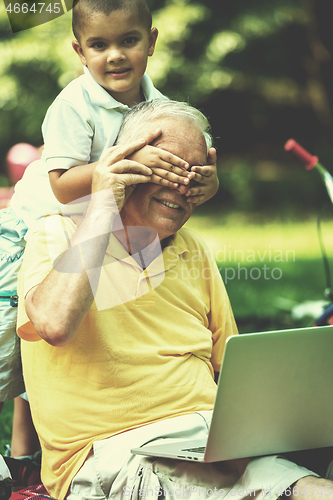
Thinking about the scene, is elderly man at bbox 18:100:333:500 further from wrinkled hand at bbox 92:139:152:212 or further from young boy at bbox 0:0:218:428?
young boy at bbox 0:0:218:428

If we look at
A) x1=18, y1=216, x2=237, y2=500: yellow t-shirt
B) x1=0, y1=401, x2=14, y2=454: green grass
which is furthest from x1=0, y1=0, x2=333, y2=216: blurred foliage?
x1=18, y1=216, x2=237, y2=500: yellow t-shirt

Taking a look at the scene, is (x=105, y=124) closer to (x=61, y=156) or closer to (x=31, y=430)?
(x=61, y=156)

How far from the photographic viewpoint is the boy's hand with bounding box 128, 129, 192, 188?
1.20 metres

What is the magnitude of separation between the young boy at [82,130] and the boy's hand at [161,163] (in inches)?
3.3

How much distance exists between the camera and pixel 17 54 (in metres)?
4.65

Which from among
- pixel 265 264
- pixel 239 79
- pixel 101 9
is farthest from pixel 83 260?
pixel 239 79

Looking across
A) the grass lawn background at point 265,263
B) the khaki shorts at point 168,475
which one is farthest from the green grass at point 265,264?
the khaki shorts at point 168,475

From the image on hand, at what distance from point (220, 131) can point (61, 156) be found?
14.9ft

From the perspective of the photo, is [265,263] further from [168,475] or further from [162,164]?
[168,475]

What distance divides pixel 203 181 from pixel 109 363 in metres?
0.52

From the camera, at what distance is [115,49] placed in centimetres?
140

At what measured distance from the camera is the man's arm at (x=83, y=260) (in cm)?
104

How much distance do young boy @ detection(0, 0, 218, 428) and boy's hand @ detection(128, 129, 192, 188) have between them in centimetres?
8

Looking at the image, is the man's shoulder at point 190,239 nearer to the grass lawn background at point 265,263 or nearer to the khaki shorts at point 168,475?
the khaki shorts at point 168,475
